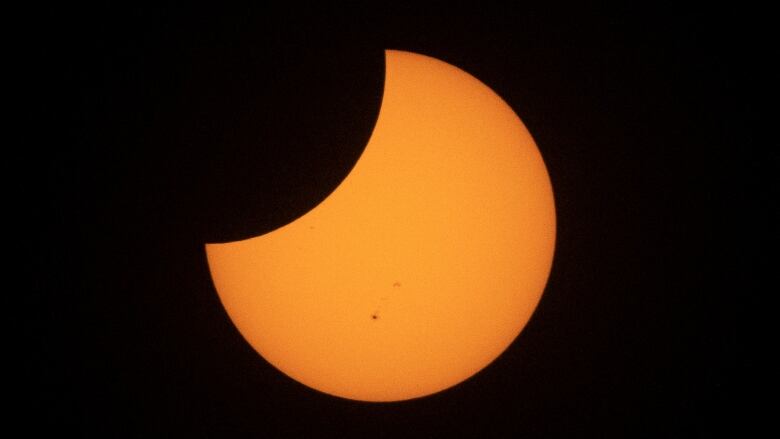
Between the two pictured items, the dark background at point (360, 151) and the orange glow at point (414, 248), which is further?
the dark background at point (360, 151)

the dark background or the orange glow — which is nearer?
the orange glow

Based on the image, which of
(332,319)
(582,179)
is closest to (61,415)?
(332,319)

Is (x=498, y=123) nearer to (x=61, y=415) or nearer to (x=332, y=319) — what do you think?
(x=332, y=319)

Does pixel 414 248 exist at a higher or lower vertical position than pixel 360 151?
lower
